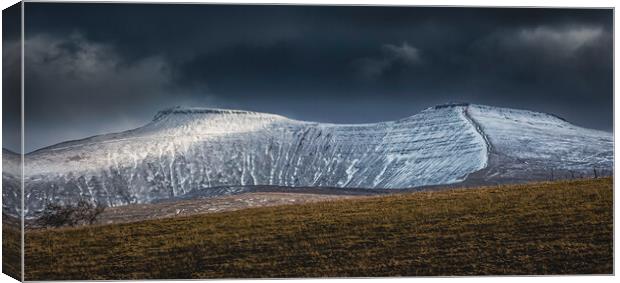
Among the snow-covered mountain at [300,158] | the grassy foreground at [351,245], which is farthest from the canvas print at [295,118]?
the snow-covered mountain at [300,158]

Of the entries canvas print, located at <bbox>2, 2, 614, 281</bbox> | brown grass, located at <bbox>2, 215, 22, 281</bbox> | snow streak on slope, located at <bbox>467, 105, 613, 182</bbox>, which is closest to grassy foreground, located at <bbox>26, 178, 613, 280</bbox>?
canvas print, located at <bbox>2, 2, 614, 281</bbox>

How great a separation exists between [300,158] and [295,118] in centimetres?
158

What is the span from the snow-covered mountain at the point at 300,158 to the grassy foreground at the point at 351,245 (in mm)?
1056

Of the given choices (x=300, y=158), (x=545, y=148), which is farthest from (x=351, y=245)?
(x=545, y=148)

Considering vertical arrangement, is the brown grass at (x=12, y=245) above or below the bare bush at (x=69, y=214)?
below

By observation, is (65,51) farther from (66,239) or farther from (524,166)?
(524,166)

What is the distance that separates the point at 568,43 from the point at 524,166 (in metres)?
7.77

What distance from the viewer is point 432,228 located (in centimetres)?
2622

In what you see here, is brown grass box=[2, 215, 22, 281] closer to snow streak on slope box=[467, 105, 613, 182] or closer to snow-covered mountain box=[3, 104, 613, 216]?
snow-covered mountain box=[3, 104, 613, 216]

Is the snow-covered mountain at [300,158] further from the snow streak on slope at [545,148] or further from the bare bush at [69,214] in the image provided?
the bare bush at [69,214]

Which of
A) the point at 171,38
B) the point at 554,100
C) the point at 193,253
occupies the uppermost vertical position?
the point at 171,38

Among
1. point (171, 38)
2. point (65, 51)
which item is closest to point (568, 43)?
point (171, 38)

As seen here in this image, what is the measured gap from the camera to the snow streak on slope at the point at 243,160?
28016mm

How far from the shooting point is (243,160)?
3055 cm
